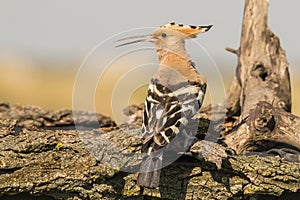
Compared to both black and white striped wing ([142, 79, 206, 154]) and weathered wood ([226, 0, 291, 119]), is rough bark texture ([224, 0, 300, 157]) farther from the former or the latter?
black and white striped wing ([142, 79, 206, 154])

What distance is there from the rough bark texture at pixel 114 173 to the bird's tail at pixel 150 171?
0.11 meters

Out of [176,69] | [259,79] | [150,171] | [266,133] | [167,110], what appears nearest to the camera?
[150,171]

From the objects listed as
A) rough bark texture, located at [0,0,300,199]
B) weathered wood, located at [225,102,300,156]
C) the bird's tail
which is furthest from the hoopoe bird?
weathered wood, located at [225,102,300,156]

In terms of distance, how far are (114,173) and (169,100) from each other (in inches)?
24.2

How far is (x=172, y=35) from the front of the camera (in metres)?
4.87

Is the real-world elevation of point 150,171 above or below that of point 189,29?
below

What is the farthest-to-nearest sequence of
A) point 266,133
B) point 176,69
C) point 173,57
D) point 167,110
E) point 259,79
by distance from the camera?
1. point 259,79
2. point 173,57
3. point 176,69
4. point 266,133
5. point 167,110

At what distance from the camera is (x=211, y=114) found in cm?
538

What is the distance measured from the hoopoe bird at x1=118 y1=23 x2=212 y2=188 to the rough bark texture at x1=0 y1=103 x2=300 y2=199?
0.42 ft

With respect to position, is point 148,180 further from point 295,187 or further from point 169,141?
point 295,187

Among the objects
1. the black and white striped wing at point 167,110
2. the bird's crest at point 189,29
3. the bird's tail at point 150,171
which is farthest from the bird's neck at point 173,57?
the bird's tail at point 150,171

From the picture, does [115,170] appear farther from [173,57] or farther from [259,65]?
[259,65]

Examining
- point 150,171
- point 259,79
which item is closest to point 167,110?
point 150,171

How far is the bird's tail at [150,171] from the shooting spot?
3535 millimetres
